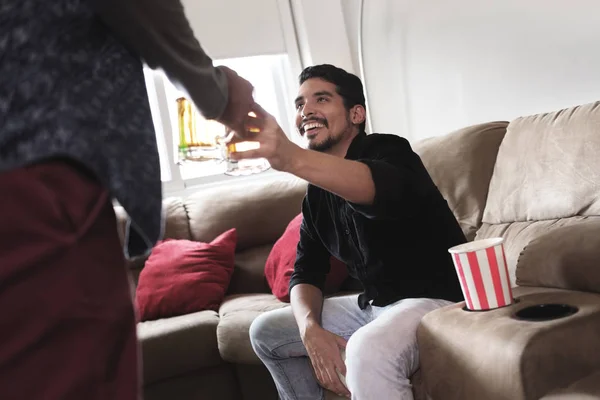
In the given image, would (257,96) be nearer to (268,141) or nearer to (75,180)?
(268,141)

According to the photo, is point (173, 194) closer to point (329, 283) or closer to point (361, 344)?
point (329, 283)

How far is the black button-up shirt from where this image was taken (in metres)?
1.66

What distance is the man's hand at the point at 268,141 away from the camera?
1.12 m

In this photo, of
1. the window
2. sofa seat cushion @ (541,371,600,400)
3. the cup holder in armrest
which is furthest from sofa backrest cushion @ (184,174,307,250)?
sofa seat cushion @ (541,371,600,400)

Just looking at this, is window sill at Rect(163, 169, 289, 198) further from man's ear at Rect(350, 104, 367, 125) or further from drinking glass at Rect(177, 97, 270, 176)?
drinking glass at Rect(177, 97, 270, 176)

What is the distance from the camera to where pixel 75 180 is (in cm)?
68

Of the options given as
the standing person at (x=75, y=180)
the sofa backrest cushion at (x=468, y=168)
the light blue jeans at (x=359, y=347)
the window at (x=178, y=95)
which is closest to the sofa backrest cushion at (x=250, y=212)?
the window at (x=178, y=95)

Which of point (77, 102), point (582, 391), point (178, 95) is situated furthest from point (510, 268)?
point (178, 95)

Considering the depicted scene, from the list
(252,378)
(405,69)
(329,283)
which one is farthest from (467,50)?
(252,378)

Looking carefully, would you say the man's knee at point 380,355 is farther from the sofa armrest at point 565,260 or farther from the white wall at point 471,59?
the white wall at point 471,59

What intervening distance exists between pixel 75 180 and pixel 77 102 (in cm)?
8

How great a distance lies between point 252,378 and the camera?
259cm

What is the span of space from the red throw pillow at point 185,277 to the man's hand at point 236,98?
2.01 m

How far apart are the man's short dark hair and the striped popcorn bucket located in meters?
0.80
